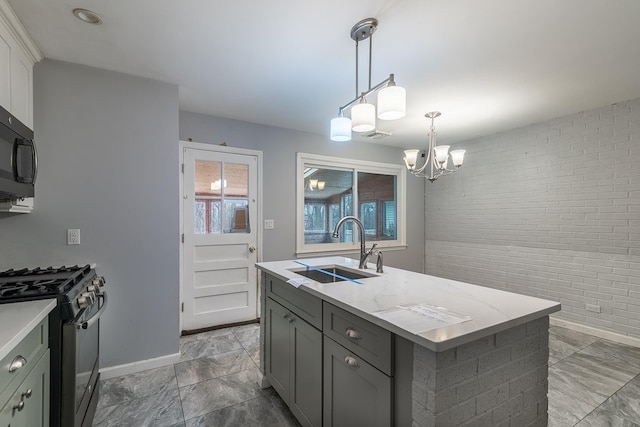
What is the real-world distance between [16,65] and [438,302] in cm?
281

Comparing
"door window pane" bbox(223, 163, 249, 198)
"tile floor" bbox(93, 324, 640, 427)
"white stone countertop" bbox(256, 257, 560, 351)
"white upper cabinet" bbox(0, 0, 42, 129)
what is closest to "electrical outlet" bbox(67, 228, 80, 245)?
"white upper cabinet" bbox(0, 0, 42, 129)

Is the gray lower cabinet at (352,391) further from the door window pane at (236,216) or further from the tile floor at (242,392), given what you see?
the door window pane at (236,216)

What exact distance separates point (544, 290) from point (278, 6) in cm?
405

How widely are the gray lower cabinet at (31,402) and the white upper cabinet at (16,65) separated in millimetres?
1467

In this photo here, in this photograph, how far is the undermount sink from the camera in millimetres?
2142

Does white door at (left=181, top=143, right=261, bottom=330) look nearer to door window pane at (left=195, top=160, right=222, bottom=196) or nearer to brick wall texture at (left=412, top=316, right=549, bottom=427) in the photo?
door window pane at (left=195, top=160, right=222, bottom=196)

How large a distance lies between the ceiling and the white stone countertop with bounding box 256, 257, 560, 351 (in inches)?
61.3

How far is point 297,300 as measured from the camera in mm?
1725

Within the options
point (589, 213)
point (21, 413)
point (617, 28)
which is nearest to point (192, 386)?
point (21, 413)

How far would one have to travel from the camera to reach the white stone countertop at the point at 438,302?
0.99 meters

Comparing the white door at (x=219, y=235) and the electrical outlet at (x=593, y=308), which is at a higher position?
the white door at (x=219, y=235)

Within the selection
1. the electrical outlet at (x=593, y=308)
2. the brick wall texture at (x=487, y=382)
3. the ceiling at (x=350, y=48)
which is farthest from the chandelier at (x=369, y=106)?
the electrical outlet at (x=593, y=308)

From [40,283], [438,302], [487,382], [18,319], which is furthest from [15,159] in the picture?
[487,382]

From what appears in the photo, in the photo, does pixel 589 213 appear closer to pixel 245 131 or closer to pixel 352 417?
pixel 352 417
